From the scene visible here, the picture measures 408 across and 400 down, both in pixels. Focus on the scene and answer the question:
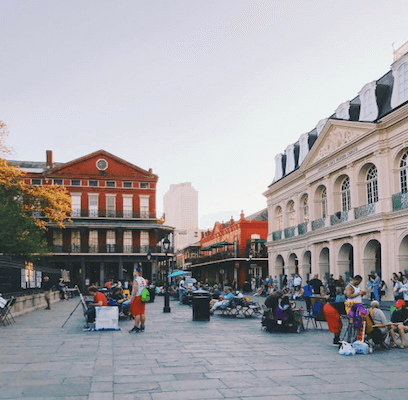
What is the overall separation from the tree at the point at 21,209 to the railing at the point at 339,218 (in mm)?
16757

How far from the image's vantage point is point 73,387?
22.5 ft

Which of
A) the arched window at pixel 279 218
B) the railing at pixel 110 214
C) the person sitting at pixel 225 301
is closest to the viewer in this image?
the person sitting at pixel 225 301

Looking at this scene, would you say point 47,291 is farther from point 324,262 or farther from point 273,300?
point 324,262

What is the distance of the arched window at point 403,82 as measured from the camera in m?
22.8

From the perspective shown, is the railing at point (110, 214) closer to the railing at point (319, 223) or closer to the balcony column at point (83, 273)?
the balcony column at point (83, 273)

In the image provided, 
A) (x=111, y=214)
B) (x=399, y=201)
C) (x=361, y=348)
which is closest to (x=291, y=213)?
(x=399, y=201)

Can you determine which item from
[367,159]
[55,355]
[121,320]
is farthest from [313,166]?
[55,355]

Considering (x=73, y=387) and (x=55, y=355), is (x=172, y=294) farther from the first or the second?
(x=73, y=387)

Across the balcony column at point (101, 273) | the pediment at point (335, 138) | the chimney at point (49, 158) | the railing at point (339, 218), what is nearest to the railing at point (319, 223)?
the railing at point (339, 218)

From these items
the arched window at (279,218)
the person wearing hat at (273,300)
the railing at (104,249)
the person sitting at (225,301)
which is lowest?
the person sitting at (225,301)

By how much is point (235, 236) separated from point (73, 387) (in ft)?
169

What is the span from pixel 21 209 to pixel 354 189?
18778mm

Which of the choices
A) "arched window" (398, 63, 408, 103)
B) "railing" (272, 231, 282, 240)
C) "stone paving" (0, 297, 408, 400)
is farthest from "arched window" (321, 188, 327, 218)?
"stone paving" (0, 297, 408, 400)

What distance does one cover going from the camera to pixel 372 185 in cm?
2603
